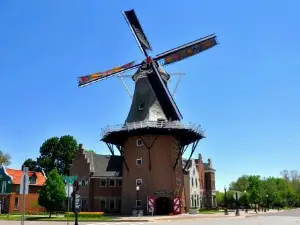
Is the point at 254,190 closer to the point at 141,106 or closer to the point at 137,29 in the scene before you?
the point at 141,106

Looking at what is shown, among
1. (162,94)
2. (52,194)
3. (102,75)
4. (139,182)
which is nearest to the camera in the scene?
(52,194)

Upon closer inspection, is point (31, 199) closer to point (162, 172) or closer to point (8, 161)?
point (8, 161)

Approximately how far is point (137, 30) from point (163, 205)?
24594 millimetres

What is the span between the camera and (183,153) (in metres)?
51.5

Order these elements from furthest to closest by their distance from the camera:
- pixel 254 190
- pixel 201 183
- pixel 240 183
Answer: pixel 240 183 → pixel 254 190 → pixel 201 183

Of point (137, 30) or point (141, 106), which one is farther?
point (137, 30)

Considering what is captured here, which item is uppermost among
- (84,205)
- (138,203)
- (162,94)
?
(162,94)

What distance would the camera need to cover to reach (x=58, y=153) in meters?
85.6

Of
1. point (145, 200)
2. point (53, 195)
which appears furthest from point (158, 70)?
point (53, 195)

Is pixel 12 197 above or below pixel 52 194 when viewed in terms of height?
below

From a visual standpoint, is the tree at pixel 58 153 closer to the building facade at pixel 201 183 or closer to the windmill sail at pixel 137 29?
the building facade at pixel 201 183

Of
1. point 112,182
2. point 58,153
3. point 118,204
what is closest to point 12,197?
point 112,182

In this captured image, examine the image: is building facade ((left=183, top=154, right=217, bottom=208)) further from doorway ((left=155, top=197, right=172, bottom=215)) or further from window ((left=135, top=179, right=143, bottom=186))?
window ((left=135, top=179, right=143, bottom=186))

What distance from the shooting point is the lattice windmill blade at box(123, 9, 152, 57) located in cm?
5112
